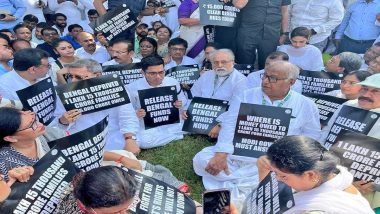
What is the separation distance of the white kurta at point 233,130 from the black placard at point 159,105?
1.13 meters

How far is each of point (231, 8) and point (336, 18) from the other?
2.79 m

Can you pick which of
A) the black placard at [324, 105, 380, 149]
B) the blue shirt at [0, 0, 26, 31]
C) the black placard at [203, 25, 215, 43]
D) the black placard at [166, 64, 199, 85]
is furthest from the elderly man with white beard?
the blue shirt at [0, 0, 26, 31]

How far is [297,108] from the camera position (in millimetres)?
4867

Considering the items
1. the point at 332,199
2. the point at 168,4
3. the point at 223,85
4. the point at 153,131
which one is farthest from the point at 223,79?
the point at 168,4

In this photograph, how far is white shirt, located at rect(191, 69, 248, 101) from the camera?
6.42 meters

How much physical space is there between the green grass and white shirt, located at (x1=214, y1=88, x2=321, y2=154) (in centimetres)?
56

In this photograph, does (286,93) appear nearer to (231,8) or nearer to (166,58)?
(231,8)

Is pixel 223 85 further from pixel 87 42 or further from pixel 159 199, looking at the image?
pixel 159 199

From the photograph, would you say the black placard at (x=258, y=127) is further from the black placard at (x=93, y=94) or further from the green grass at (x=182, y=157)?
the black placard at (x=93, y=94)

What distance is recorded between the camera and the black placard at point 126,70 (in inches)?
256

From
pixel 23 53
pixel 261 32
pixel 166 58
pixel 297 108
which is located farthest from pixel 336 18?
pixel 23 53

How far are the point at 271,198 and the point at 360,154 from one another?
1139 mm

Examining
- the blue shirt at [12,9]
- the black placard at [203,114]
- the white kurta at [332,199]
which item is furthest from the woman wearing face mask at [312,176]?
the blue shirt at [12,9]

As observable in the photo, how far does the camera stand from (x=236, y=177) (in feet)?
16.0
